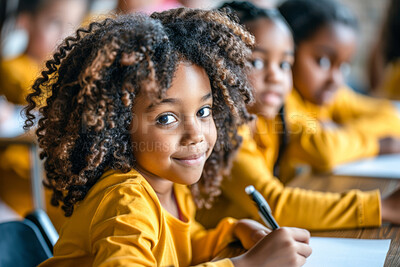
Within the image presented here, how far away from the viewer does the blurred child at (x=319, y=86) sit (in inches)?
56.6

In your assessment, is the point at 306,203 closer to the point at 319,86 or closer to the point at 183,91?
the point at 183,91

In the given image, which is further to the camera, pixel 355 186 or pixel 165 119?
pixel 355 186

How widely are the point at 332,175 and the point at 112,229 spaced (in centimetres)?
83

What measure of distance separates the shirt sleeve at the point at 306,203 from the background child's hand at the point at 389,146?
597mm

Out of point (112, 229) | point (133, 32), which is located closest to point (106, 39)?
point (133, 32)

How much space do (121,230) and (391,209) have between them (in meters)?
0.57

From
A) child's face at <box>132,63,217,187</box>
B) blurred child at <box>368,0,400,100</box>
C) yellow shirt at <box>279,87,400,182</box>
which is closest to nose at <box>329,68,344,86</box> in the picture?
yellow shirt at <box>279,87,400,182</box>

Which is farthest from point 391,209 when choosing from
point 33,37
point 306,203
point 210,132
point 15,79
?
point 33,37

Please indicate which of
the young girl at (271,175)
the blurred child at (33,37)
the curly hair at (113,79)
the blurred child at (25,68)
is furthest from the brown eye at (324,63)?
the blurred child at (33,37)

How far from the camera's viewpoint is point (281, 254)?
0.71 meters

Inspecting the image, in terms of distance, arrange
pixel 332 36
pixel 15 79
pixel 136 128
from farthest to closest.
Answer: pixel 15 79
pixel 332 36
pixel 136 128

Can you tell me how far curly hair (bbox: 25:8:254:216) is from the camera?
689 mm

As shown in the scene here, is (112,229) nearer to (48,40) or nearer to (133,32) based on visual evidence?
(133,32)

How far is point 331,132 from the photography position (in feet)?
4.99
